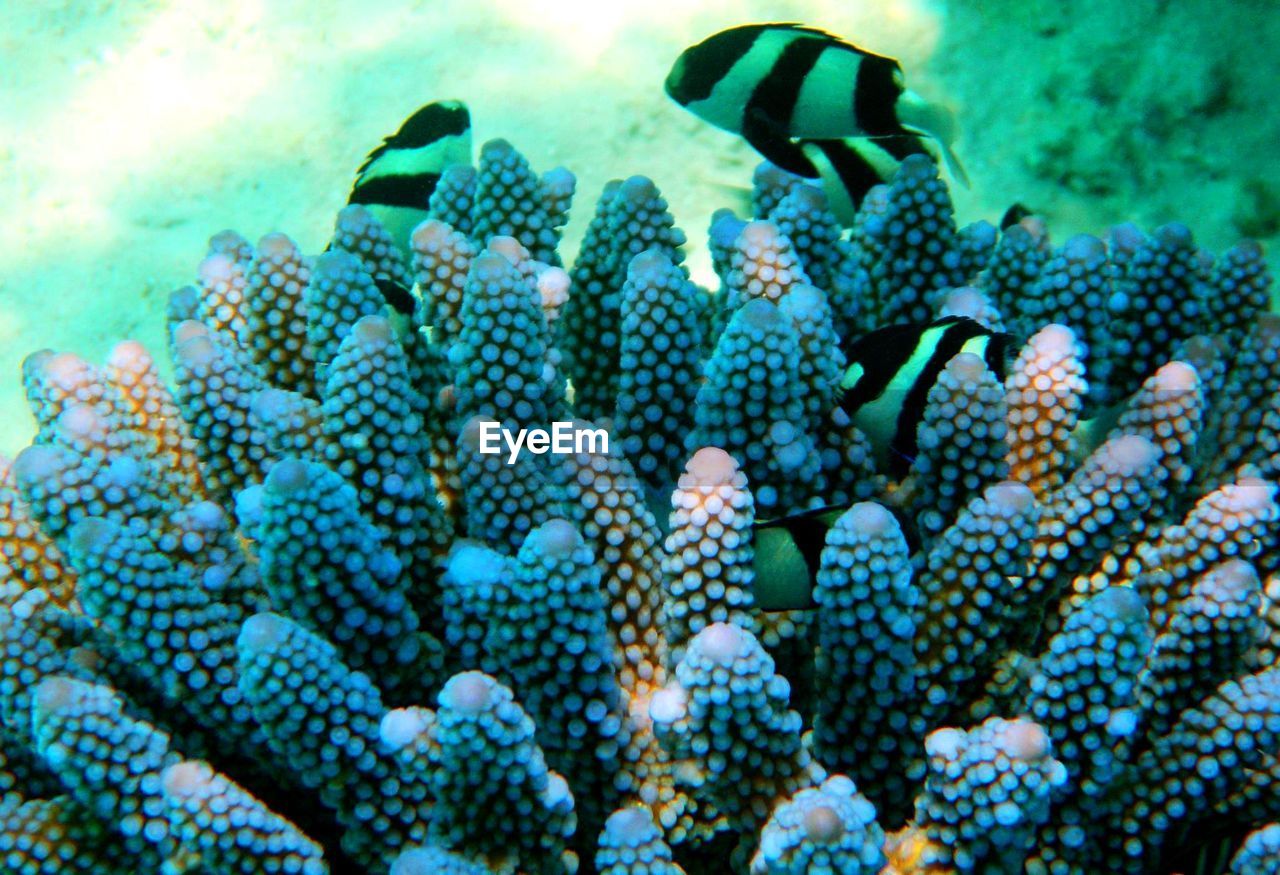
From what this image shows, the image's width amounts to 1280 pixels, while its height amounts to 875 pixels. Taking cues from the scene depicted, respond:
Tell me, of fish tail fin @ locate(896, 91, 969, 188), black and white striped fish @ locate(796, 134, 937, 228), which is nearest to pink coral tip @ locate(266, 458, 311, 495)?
fish tail fin @ locate(896, 91, 969, 188)

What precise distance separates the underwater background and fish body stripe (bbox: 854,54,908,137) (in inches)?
12.5

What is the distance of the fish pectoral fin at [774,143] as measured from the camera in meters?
3.25

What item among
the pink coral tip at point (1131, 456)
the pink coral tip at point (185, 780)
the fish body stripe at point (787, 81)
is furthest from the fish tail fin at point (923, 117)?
the pink coral tip at point (185, 780)

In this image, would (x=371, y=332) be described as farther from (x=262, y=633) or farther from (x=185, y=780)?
(x=185, y=780)

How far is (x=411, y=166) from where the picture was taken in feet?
12.0

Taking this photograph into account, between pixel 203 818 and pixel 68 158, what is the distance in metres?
5.46

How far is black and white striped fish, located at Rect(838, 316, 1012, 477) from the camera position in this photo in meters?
2.16

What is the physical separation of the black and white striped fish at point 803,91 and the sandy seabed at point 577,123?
A: 5.44 ft

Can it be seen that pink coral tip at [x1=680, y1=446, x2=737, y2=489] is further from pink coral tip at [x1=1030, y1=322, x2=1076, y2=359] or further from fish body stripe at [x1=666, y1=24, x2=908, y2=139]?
fish body stripe at [x1=666, y1=24, x2=908, y2=139]

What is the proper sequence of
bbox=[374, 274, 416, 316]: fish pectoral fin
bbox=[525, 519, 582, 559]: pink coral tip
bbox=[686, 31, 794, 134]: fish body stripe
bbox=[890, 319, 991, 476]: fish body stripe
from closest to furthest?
bbox=[525, 519, 582, 559]: pink coral tip
bbox=[890, 319, 991, 476]: fish body stripe
bbox=[374, 274, 416, 316]: fish pectoral fin
bbox=[686, 31, 794, 134]: fish body stripe

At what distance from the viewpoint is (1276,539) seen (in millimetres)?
2090

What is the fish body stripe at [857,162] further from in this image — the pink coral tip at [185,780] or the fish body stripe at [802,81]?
the pink coral tip at [185,780]

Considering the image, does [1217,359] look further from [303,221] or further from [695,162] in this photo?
[303,221]

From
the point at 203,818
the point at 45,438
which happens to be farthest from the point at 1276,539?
the point at 45,438
